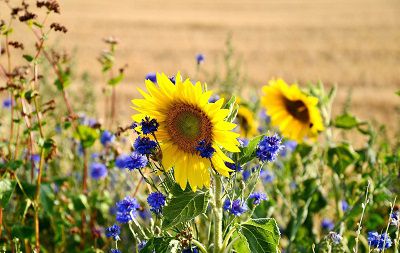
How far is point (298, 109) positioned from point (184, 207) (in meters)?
1.48

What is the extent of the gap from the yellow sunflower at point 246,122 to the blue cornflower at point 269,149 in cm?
158

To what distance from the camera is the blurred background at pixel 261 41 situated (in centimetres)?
885

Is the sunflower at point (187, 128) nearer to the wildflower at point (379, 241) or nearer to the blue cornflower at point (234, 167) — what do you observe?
the blue cornflower at point (234, 167)

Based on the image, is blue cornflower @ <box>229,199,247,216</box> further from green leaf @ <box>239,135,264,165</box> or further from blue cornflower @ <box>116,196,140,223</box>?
blue cornflower @ <box>116,196,140,223</box>

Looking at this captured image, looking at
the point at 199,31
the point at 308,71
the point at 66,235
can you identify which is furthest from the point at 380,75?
the point at 66,235

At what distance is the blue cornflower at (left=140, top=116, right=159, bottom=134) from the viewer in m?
1.86

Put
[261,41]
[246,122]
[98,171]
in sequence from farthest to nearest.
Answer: [261,41], [246,122], [98,171]

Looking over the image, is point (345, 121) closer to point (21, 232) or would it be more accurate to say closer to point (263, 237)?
point (263, 237)

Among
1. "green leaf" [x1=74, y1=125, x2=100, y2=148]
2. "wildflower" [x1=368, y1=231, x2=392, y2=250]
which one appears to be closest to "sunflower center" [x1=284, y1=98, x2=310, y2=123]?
"green leaf" [x1=74, y1=125, x2=100, y2=148]

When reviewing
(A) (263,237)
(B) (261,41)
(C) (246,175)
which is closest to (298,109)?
(C) (246,175)

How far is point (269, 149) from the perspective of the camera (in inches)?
77.5

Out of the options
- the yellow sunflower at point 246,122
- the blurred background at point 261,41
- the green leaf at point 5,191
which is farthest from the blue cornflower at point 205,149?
the blurred background at point 261,41

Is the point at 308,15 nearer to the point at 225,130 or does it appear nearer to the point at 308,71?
the point at 308,71

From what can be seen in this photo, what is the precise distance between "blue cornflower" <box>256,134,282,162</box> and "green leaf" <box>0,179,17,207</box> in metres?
0.93
